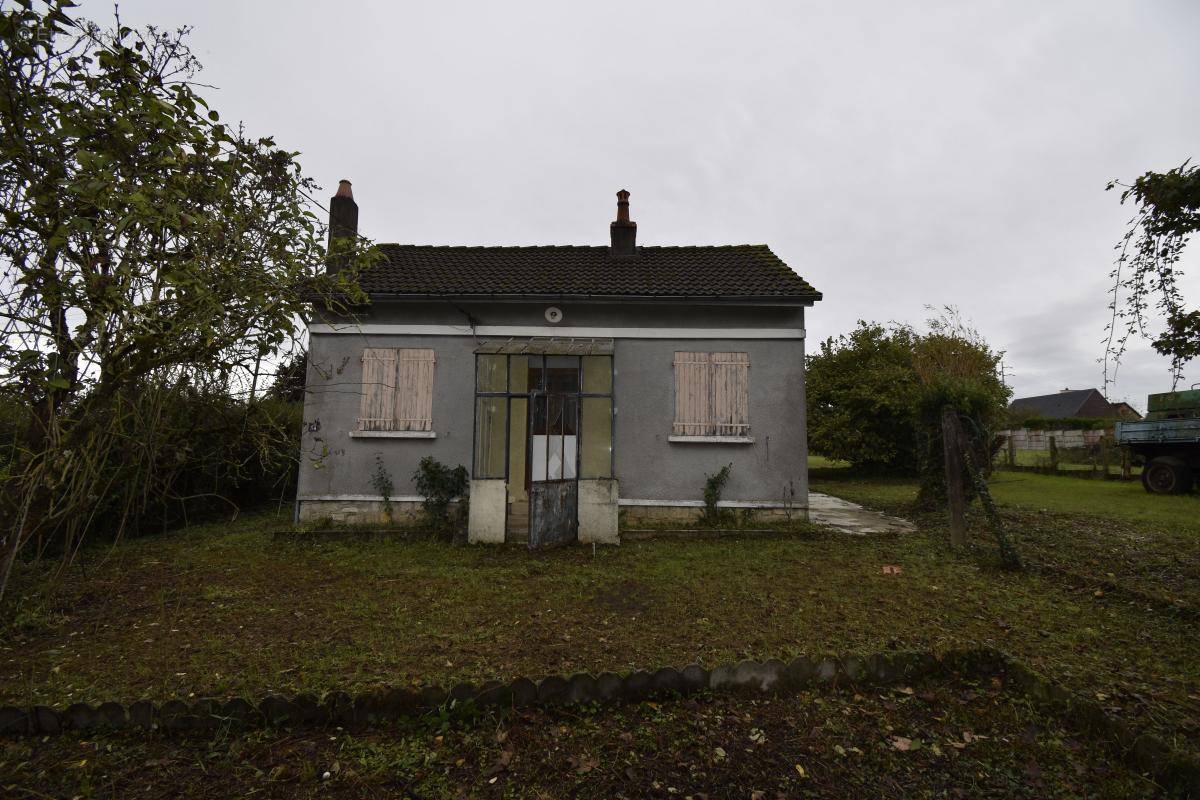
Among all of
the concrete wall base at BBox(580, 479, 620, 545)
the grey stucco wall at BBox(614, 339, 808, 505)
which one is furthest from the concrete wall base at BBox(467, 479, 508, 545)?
the grey stucco wall at BBox(614, 339, 808, 505)

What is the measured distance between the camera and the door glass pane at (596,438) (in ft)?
25.1

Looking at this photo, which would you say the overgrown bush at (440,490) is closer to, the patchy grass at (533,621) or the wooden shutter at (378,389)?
the wooden shutter at (378,389)

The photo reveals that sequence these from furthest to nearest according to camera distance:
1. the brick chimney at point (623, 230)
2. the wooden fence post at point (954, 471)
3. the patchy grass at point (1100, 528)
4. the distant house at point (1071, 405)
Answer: the distant house at point (1071, 405), the brick chimney at point (623, 230), the wooden fence post at point (954, 471), the patchy grass at point (1100, 528)

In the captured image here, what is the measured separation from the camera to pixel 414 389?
845 centimetres

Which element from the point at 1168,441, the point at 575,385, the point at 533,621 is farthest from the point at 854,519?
the point at 1168,441

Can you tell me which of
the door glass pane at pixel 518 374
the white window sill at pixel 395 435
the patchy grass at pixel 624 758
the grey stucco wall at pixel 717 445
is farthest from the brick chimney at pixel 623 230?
the patchy grass at pixel 624 758

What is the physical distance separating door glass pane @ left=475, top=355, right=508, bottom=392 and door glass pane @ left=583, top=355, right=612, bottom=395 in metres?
1.21

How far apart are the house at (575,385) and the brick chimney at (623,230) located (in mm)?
2012

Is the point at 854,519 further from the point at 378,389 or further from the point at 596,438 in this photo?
the point at 378,389

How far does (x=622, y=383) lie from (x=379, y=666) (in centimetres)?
579

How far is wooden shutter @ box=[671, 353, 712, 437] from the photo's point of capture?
27.6 feet

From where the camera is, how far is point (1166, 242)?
323 cm

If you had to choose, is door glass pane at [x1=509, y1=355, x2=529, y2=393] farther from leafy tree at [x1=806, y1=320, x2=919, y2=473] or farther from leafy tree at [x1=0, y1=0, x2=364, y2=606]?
leafy tree at [x1=806, y1=320, x2=919, y2=473]

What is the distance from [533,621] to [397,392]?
5354 millimetres
